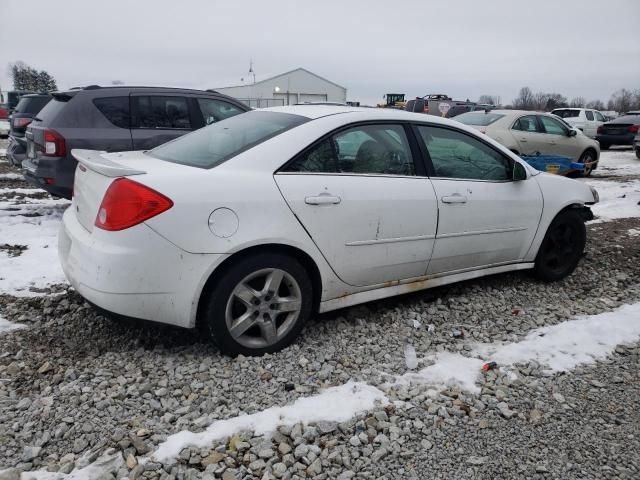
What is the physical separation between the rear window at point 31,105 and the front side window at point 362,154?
29.4ft

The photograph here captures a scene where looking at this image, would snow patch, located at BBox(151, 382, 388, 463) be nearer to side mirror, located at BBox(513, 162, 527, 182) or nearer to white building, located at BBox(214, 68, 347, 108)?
side mirror, located at BBox(513, 162, 527, 182)

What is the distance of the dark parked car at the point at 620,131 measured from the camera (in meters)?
19.0

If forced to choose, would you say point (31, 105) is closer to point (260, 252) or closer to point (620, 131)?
point (260, 252)

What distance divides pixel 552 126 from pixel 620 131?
9.98 meters

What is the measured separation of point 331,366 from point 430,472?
96cm

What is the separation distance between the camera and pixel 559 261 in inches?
187

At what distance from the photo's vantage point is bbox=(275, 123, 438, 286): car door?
10.5ft

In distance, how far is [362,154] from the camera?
3.53 m

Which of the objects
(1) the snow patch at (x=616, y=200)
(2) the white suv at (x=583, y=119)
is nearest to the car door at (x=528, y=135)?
(1) the snow patch at (x=616, y=200)

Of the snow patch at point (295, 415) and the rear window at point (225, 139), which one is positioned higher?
the rear window at point (225, 139)

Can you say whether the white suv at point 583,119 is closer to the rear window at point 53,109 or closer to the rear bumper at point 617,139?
the rear bumper at point 617,139

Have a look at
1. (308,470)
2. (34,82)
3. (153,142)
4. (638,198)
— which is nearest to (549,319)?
(308,470)

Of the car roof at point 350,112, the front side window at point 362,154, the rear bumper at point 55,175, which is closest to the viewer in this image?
the front side window at point 362,154

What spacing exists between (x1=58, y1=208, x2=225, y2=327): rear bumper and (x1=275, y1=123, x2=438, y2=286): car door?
2.29 ft
